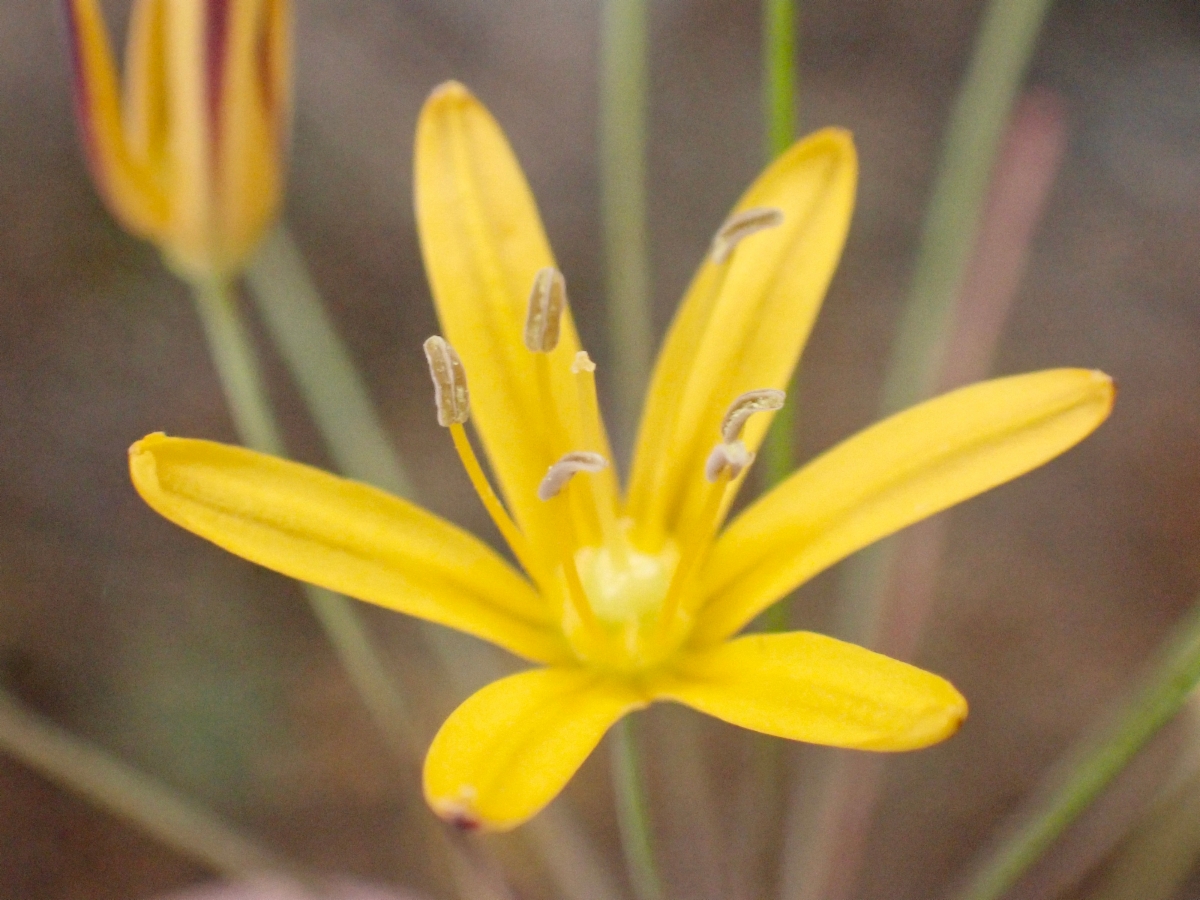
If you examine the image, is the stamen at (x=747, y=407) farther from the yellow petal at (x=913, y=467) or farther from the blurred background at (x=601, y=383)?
the blurred background at (x=601, y=383)

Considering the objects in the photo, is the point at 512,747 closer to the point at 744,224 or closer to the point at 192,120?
the point at 744,224

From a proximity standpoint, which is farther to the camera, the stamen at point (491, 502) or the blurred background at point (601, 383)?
the blurred background at point (601, 383)

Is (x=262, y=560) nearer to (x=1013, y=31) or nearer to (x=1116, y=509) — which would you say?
(x=1013, y=31)

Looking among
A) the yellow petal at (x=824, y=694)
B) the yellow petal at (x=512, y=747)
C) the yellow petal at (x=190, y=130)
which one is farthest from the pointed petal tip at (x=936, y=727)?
the yellow petal at (x=190, y=130)

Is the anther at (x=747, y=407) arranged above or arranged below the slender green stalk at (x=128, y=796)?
above

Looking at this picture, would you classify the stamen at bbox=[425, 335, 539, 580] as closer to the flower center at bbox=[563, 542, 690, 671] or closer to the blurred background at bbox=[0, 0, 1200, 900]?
the flower center at bbox=[563, 542, 690, 671]

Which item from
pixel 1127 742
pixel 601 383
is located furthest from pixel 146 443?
pixel 601 383
